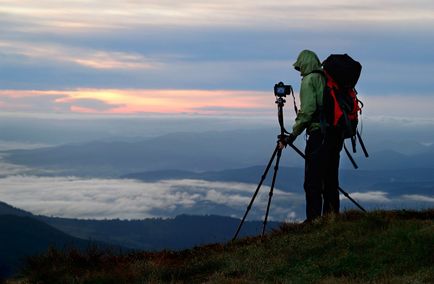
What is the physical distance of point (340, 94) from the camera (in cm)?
1440

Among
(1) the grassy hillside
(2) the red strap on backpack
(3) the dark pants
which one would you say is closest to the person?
(3) the dark pants

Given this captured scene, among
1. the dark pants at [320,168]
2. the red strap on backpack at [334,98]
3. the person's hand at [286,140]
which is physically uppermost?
the red strap on backpack at [334,98]

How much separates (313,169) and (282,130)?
3.68 feet

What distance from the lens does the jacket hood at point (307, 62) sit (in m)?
14.4

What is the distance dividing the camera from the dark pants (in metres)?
1.10

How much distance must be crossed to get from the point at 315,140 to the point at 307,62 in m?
1.75

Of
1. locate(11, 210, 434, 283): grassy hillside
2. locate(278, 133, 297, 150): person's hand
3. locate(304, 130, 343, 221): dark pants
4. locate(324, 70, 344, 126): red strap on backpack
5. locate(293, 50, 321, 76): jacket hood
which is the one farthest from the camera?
locate(304, 130, 343, 221): dark pants

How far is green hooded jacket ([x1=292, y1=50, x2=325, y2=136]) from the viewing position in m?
14.2

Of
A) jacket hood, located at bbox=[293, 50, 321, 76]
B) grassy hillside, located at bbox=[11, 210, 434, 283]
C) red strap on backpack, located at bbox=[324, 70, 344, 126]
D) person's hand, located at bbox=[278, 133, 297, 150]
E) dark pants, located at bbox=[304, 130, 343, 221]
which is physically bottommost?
grassy hillside, located at bbox=[11, 210, 434, 283]

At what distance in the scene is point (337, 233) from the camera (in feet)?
43.0

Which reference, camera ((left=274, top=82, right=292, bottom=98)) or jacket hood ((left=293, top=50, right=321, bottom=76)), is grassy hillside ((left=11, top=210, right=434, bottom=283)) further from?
jacket hood ((left=293, top=50, right=321, bottom=76))

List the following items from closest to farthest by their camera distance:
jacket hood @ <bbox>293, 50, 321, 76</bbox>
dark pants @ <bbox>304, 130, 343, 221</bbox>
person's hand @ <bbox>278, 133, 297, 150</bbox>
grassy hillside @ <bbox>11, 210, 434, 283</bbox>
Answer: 1. grassy hillside @ <bbox>11, 210, 434, 283</bbox>
2. person's hand @ <bbox>278, 133, 297, 150</bbox>
3. jacket hood @ <bbox>293, 50, 321, 76</bbox>
4. dark pants @ <bbox>304, 130, 343, 221</bbox>

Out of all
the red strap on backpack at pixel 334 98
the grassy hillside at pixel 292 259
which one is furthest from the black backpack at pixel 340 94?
the grassy hillside at pixel 292 259

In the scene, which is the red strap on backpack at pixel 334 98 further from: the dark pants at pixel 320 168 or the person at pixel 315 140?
the dark pants at pixel 320 168
